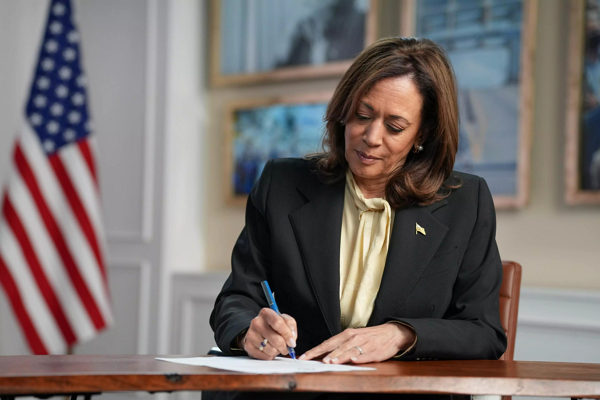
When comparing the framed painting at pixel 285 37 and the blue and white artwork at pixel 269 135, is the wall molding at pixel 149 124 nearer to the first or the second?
the framed painting at pixel 285 37

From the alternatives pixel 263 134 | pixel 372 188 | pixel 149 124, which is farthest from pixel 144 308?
pixel 372 188

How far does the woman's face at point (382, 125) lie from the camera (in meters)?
2.02

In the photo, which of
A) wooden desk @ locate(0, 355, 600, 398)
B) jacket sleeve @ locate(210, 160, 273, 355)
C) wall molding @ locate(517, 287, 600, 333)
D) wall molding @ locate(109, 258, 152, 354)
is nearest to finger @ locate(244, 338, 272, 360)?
jacket sleeve @ locate(210, 160, 273, 355)

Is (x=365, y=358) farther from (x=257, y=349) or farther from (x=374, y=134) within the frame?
A: (x=374, y=134)

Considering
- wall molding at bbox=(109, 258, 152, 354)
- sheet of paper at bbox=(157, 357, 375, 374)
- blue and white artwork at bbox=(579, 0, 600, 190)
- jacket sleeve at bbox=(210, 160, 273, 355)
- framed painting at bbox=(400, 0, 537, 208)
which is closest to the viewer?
sheet of paper at bbox=(157, 357, 375, 374)

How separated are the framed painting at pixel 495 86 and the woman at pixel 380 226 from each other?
142cm

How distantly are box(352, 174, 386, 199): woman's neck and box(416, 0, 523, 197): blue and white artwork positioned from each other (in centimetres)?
155

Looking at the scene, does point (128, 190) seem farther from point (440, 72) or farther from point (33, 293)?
point (440, 72)

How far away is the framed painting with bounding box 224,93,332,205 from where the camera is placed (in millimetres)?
4266

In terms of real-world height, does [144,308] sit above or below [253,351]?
below

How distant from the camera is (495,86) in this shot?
3520 millimetres

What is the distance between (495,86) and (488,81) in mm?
50

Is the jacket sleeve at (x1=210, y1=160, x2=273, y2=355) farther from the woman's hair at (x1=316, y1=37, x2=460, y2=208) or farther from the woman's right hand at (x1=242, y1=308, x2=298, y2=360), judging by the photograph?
the woman's hair at (x1=316, y1=37, x2=460, y2=208)

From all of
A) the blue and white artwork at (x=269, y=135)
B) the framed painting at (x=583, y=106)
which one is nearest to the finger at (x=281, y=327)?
the framed painting at (x=583, y=106)
